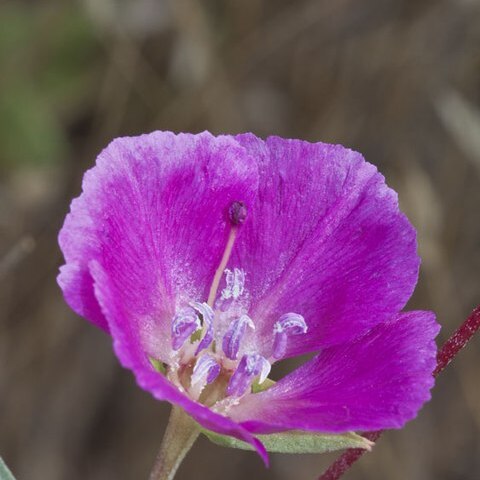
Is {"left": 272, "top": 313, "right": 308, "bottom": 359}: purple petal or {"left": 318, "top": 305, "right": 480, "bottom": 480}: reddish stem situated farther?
{"left": 272, "top": 313, "right": 308, "bottom": 359}: purple petal

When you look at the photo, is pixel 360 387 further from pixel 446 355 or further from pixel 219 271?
pixel 219 271

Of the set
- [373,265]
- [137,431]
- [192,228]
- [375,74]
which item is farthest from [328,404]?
[137,431]

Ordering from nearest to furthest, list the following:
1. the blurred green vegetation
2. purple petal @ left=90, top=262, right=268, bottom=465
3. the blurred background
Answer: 1. purple petal @ left=90, top=262, right=268, bottom=465
2. the blurred background
3. the blurred green vegetation

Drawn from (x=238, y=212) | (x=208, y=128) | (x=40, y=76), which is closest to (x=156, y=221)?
(x=238, y=212)

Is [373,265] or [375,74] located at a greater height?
[375,74]

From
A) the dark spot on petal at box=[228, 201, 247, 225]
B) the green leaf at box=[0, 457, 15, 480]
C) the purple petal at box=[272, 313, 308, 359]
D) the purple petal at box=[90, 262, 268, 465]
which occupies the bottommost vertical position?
the green leaf at box=[0, 457, 15, 480]

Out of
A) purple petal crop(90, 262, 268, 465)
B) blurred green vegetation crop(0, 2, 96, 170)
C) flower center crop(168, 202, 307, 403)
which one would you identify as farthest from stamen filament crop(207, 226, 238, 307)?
blurred green vegetation crop(0, 2, 96, 170)

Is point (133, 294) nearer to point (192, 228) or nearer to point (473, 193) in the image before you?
point (192, 228)

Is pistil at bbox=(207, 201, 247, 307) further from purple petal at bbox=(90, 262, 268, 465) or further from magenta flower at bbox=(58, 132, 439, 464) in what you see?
purple petal at bbox=(90, 262, 268, 465)
